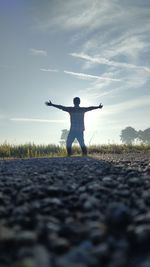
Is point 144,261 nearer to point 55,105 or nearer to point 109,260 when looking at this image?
point 109,260

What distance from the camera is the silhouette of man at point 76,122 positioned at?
18594mm

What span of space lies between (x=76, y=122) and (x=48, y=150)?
4415 mm

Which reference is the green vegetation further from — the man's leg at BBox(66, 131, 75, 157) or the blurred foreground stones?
the blurred foreground stones

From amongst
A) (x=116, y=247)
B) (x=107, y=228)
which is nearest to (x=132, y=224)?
(x=107, y=228)

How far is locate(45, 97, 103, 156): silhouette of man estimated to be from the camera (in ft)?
61.0

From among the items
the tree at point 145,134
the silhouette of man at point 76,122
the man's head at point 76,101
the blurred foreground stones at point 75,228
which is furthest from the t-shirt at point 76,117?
the tree at point 145,134

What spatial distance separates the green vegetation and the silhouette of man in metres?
1.17

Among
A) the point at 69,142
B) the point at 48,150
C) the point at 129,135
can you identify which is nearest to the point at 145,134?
the point at 129,135

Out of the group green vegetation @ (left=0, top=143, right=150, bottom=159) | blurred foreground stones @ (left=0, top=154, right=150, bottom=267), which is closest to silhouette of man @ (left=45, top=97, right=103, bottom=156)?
green vegetation @ (left=0, top=143, right=150, bottom=159)

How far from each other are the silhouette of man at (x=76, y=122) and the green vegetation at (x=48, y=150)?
117 cm

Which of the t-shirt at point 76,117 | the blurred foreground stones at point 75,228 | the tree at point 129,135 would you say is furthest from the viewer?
the tree at point 129,135

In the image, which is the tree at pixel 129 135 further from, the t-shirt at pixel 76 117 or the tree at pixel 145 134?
the t-shirt at pixel 76 117

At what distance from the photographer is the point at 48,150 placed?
74.4 feet

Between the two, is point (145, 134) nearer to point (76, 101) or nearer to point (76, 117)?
point (76, 101)
